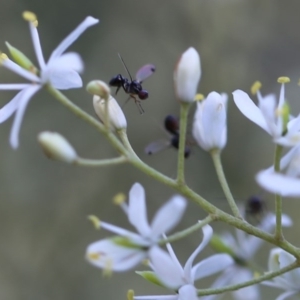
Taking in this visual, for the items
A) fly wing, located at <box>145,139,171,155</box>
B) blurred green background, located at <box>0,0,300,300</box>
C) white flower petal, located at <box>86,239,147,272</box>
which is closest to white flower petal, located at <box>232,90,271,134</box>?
white flower petal, located at <box>86,239,147,272</box>

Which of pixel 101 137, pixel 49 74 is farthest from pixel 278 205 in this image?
pixel 101 137

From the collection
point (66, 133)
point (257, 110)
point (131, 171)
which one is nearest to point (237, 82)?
point (131, 171)

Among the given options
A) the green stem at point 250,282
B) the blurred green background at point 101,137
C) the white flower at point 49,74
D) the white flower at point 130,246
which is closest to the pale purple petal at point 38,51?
the white flower at point 49,74

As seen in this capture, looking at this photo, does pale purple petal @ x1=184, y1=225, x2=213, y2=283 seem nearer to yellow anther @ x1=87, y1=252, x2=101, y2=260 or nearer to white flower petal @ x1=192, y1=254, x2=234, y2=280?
white flower petal @ x1=192, y1=254, x2=234, y2=280

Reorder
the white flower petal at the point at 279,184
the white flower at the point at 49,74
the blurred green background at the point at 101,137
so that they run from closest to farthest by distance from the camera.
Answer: the white flower petal at the point at 279,184, the white flower at the point at 49,74, the blurred green background at the point at 101,137

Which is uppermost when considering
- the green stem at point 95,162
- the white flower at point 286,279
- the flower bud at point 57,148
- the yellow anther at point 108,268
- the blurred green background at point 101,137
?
the blurred green background at point 101,137

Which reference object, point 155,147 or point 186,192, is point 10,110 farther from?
point 155,147

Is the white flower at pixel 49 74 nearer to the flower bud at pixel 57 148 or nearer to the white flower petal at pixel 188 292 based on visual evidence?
the flower bud at pixel 57 148

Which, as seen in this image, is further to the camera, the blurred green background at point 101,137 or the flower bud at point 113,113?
the blurred green background at point 101,137
